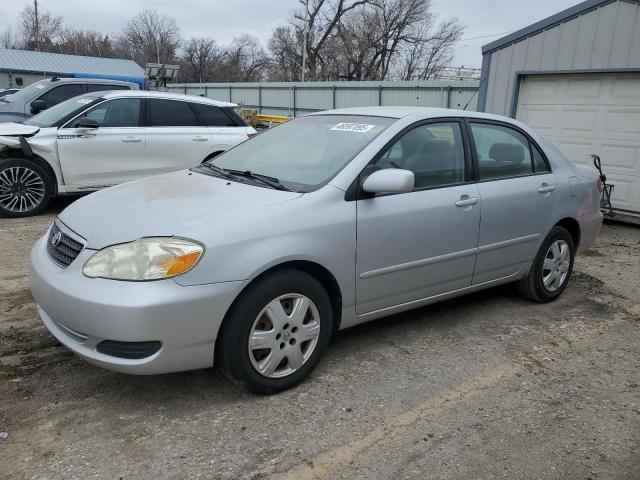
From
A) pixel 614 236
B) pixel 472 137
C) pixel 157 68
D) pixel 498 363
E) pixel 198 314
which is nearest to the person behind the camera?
pixel 198 314

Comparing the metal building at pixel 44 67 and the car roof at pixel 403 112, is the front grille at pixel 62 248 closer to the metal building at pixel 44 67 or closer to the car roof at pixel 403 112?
the car roof at pixel 403 112

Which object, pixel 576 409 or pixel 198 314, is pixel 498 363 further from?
pixel 198 314

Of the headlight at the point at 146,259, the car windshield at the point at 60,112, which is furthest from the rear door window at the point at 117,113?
the headlight at the point at 146,259

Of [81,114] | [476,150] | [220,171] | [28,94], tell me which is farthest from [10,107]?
[476,150]

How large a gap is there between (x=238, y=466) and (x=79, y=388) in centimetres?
117

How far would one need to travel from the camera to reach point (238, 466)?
2.56m

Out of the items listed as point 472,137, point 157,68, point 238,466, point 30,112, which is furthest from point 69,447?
point 157,68

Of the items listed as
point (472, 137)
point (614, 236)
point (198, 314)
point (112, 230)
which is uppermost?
point (472, 137)

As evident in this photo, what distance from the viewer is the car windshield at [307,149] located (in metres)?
3.52

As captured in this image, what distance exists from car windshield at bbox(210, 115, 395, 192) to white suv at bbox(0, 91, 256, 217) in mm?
4057

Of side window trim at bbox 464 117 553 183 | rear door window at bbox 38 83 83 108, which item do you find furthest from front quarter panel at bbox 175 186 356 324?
rear door window at bbox 38 83 83 108

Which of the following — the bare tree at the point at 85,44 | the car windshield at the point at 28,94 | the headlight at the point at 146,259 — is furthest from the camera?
the bare tree at the point at 85,44

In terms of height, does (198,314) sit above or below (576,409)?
above

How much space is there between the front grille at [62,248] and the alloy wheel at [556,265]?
3.68 m
